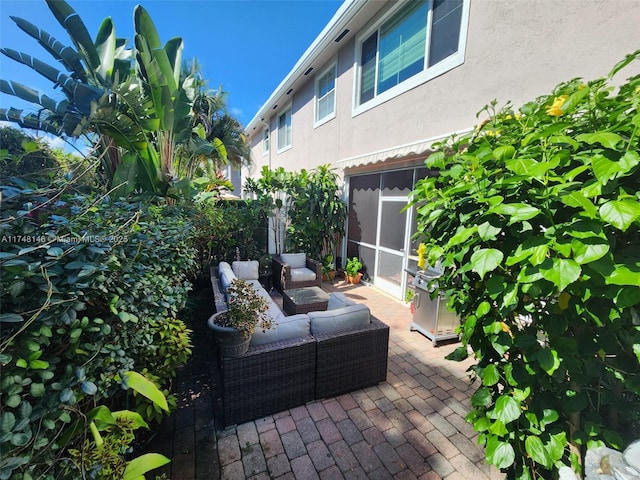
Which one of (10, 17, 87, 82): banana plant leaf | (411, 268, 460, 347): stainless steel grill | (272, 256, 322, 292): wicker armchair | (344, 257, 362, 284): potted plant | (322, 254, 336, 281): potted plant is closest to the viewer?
(10, 17, 87, 82): banana plant leaf

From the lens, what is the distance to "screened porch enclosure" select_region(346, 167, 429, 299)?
6.47m

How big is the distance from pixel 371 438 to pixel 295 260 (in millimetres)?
5070

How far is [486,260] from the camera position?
137cm

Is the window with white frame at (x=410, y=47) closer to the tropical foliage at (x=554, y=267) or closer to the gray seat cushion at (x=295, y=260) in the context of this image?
the tropical foliage at (x=554, y=267)

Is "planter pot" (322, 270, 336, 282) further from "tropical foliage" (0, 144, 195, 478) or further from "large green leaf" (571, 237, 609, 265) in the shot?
"large green leaf" (571, 237, 609, 265)

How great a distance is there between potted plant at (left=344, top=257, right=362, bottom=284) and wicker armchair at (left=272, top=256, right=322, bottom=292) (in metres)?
1.61

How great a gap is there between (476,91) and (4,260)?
6120 mm

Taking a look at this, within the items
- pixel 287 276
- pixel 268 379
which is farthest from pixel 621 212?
pixel 287 276

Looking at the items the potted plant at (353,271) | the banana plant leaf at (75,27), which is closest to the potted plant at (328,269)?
the potted plant at (353,271)

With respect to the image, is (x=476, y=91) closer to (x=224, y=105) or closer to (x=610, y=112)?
(x=610, y=112)

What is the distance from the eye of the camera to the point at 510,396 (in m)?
1.63

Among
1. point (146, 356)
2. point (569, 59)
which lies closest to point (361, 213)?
point (569, 59)

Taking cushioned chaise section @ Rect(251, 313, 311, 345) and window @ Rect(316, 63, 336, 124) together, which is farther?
window @ Rect(316, 63, 336, 124)

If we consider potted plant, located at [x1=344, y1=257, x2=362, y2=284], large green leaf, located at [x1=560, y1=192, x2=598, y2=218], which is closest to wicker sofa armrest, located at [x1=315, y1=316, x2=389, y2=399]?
large green leaf, located at [x1=560, y1=192, x2=598, y2=218]
